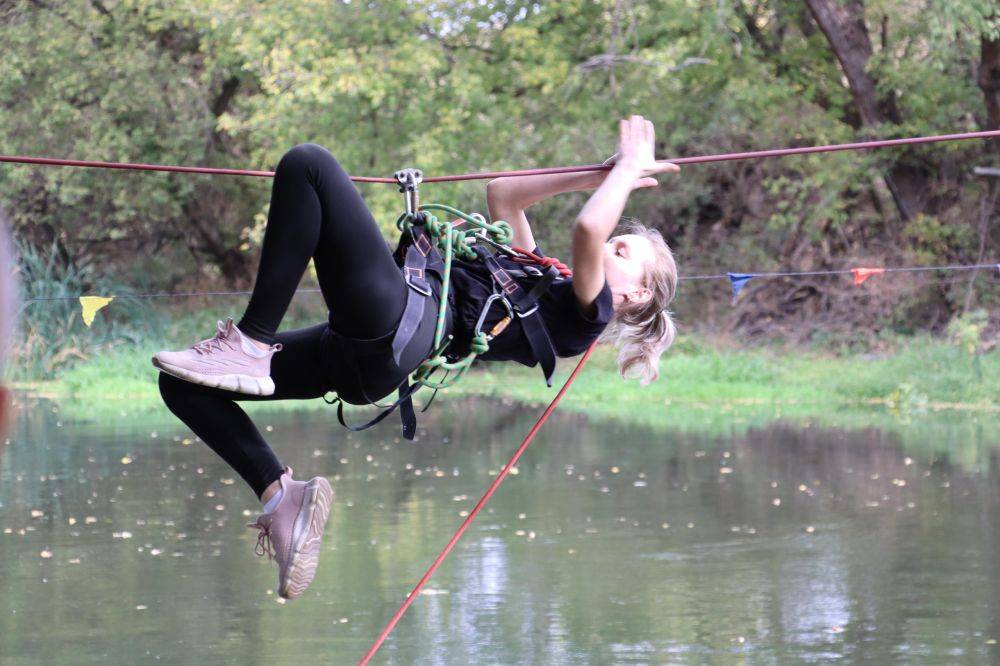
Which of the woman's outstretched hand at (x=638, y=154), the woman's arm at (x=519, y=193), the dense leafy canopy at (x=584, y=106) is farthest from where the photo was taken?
the dense leafy canopy at (x=584, y=106)

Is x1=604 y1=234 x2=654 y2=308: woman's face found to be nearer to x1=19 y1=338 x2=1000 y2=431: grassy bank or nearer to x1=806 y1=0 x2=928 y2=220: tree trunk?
x1=19 y1=338 x2=1000 y2=431: grassy bank

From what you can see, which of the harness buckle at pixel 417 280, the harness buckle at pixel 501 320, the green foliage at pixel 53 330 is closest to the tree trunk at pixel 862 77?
the green foliage at pixel 53 330

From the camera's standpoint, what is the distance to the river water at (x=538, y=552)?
536 cm

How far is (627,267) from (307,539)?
0.97m

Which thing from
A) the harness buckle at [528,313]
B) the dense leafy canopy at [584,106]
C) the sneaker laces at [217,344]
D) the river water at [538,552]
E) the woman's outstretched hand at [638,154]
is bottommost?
the river water at [538,552]

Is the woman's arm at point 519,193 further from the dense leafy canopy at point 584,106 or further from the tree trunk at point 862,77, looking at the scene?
the tree trunk at point 862,77

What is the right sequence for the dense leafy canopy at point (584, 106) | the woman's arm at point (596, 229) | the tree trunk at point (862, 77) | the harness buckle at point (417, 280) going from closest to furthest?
the woman's arm at point (596, 229)
the harness buckle at point (417, 280)
the dense leafy canopy at point (584, 106)
the tree trunk at point (862, 77)

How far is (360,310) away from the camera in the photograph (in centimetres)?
285

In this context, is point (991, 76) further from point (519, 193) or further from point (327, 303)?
point (327, 303)

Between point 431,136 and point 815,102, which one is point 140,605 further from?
point 815,102

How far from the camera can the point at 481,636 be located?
543cm

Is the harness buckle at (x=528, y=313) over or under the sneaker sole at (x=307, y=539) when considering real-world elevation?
over

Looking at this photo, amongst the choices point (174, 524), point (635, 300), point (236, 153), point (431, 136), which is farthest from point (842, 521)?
point (236, 153)

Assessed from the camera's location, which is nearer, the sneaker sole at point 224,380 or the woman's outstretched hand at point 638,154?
the sneaker sole at point 224,380
